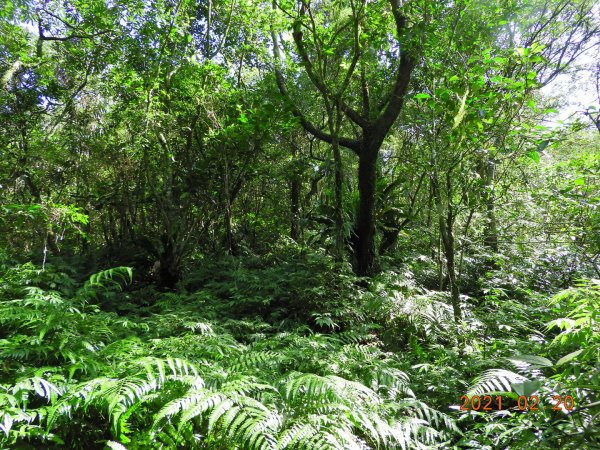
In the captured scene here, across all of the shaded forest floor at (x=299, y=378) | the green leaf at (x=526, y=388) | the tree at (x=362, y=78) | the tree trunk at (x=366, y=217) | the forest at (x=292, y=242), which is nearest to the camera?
the green leaf at (x=526, y=388)

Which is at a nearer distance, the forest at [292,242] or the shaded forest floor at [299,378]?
the shaded forest floor at [299,378]

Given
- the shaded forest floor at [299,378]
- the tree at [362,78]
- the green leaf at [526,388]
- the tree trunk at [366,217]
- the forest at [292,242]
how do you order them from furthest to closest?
the tree trunk at [366,217] < the tree at [362,78] < the forest at [292,242] < the shaded forest floor at [299,378] < the green leaf at [526,388]

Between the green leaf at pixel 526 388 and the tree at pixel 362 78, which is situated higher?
the tree at pixel 362 78

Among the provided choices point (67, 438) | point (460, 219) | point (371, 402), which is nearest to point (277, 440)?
point (371, 402)

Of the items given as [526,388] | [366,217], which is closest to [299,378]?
[526,388]
